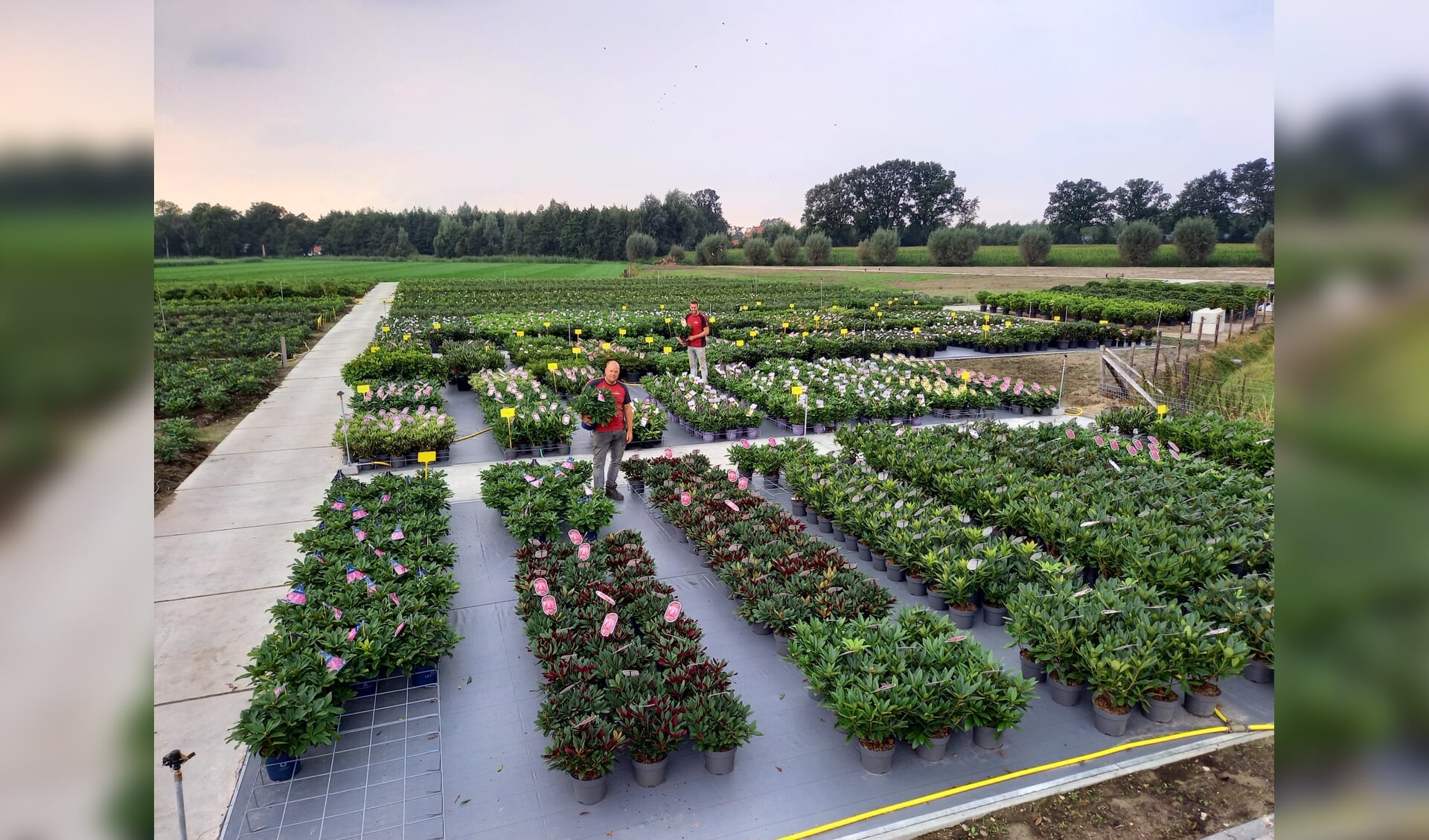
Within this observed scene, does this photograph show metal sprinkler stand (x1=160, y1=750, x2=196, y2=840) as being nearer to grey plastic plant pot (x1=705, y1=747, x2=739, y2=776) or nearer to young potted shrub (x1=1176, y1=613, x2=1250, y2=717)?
grey plastic plant pot (x1=705, y1=747, x2=739, y2=776)

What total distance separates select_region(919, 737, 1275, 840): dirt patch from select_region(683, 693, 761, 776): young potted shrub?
1.10 m

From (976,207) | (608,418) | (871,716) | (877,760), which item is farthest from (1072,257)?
(871,716)

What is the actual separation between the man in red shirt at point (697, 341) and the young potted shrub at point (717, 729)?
1052 cm

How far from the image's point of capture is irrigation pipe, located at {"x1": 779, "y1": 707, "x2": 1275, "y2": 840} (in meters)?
4.09

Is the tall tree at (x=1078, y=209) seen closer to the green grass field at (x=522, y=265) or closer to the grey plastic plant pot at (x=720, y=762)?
the green grass field at (x=522, y=265)

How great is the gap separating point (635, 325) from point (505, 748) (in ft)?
57.6

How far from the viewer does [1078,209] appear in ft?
221

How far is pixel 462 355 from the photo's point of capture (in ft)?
52.5

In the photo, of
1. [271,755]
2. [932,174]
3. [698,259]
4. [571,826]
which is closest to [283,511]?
[271,755]

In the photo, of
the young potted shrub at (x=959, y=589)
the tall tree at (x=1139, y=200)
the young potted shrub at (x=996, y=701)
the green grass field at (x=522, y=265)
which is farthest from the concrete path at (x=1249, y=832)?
the tall tree at (x=1139, y=200)

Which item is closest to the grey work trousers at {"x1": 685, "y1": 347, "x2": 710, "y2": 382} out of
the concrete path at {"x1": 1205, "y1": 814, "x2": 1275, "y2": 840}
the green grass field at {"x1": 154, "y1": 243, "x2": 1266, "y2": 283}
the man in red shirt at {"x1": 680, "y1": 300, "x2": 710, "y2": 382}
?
the man in red shirt at {"x1": 680, "y1": 300, "x2": 710, "y2": 382}

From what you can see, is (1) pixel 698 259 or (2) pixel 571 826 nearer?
(2) pixel 571 826

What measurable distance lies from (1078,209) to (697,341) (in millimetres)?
63787
